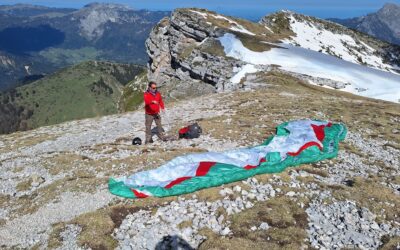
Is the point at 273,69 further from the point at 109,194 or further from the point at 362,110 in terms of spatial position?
the point at 109,194

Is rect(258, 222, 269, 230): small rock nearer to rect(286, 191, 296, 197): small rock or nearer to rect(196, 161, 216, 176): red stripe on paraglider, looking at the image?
rect(286, 191, 296, 197): small rock

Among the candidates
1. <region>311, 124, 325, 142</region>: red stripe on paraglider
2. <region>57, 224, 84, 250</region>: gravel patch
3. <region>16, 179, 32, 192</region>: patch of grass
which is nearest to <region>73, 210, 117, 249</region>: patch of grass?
<region>57, 224, 84, 250</region>: gravel patch

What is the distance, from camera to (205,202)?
58.9 feet

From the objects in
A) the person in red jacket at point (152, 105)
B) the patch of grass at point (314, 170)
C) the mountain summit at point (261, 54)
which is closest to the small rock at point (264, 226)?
the patch of grass at point (314, 170)

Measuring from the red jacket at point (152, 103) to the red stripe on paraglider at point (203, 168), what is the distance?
27.8ft

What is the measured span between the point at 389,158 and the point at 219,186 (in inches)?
484

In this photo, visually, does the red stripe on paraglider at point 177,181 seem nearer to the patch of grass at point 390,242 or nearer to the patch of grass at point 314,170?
the patch of grass at point 314,170

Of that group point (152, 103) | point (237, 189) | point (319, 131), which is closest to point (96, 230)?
point (237, 189)

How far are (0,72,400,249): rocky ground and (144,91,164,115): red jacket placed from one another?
2.56 meters

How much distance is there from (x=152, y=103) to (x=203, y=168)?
9.04m

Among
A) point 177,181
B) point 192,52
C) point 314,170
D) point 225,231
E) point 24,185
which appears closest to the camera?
point 225,231

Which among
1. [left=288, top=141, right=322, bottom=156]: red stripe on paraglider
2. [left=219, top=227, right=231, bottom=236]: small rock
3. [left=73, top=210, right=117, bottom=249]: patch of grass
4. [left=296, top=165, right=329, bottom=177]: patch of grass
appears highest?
[left=288, top=141, right=322, bottom=156]: red stripe on paraglider

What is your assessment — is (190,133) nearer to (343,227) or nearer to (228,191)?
(228,191)

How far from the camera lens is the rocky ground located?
1583 cm
